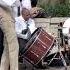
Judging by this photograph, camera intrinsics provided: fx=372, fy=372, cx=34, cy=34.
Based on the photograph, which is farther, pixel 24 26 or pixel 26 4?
pixel 26 4

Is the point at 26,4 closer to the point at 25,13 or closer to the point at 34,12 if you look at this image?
the point at 34,12

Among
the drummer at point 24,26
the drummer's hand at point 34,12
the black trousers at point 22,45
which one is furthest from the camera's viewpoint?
the drummer's hand at point 34,12

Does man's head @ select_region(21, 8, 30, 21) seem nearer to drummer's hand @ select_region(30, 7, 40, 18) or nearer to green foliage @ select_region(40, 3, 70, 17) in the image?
drummer's hand @ select_region(30, 7, 40, 18)

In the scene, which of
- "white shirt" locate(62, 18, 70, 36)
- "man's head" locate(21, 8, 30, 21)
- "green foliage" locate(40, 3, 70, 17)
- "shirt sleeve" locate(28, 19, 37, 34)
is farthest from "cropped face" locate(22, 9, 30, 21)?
"green foliage" locate(40, 3, 70, 17)

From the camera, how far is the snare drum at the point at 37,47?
8102mm

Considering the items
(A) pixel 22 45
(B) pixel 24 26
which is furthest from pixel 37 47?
(B) pixel 24 26

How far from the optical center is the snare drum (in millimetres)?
8102

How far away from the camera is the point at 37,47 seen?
322 inches

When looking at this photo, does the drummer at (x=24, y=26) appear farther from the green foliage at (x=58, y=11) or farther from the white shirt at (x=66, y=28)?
the green foliage at (x=58, y=11)

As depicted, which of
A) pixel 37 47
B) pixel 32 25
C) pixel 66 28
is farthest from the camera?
pixel 32 25

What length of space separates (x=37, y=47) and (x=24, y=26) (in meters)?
0.92

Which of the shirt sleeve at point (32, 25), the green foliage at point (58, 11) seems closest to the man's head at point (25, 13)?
the shirt sleeve at point (32, 25)

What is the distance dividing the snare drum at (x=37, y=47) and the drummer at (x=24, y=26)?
0.76 ft

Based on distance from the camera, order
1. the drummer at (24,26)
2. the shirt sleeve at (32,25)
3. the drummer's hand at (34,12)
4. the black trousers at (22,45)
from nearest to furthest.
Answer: the black trousers at (22,45) < the drummer at (24,26) < the shirt sleeve at (32,25) < the drummer's hand at (34,12)
